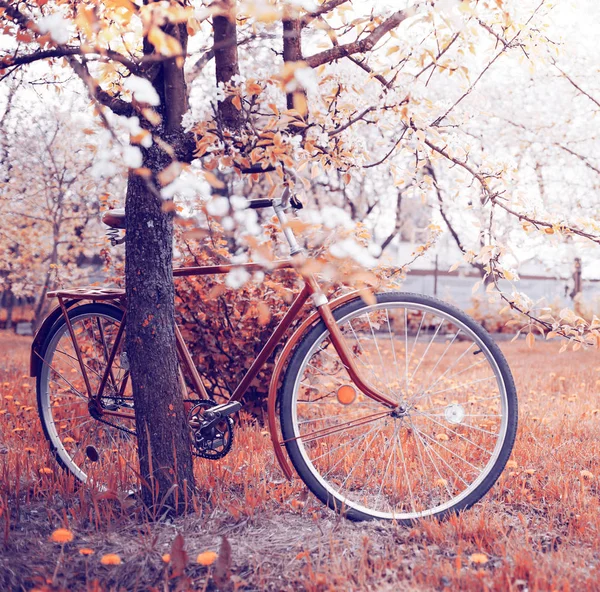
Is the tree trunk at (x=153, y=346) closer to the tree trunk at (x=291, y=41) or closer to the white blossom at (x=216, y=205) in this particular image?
the white blossom at (x=216, y=205)

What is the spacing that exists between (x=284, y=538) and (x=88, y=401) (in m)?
1.14

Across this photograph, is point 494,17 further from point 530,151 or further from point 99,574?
point 530,151

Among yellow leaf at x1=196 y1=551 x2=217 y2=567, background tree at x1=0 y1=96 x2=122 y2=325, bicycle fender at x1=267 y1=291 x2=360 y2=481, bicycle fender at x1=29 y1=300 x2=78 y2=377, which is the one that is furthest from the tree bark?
background tree at x1=0 y1=96 x2=122 y2=325

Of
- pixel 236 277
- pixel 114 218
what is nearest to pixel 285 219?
pixel 236 277

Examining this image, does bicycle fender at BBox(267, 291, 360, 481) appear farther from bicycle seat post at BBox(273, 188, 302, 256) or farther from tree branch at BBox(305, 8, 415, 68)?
tree branch at BBox(305, 8, 415, 68)

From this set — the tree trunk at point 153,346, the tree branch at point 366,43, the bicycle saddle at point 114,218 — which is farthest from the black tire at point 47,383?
the tree branch at point 366,43

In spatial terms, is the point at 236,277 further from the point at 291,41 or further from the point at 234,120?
the point at 291,41

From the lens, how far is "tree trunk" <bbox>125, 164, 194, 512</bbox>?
7.30 feet

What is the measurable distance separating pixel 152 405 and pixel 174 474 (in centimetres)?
27

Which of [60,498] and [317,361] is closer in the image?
[60,498]

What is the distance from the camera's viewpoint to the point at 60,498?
242cm

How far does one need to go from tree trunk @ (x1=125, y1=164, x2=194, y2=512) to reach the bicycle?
97 mm

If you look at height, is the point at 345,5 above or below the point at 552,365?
above

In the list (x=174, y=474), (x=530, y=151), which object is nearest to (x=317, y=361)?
(x=174, y=474)
